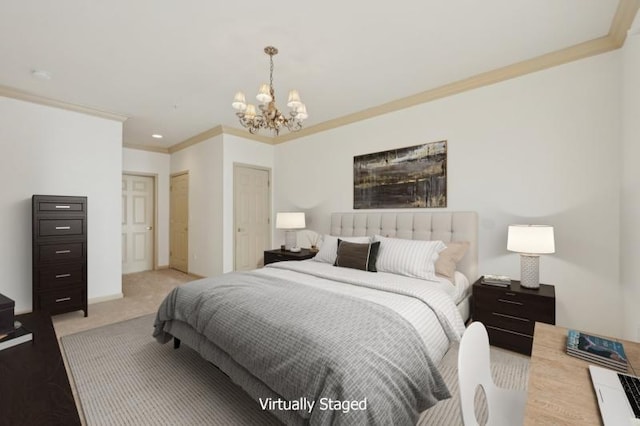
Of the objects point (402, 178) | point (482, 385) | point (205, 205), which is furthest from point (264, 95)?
point (205, 205)

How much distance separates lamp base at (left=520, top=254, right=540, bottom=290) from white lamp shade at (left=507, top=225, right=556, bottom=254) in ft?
0.67

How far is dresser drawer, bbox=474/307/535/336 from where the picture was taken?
Result: 7.68ft

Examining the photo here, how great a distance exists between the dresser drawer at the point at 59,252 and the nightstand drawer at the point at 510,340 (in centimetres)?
451

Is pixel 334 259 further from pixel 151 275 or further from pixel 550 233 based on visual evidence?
pixel 151 275

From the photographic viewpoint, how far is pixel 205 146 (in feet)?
16.3

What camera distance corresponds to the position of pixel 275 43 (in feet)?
7.73

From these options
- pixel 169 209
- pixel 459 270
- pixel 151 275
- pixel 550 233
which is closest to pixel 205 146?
pixel 169 209

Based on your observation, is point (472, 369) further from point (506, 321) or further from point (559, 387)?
point (506, 321)

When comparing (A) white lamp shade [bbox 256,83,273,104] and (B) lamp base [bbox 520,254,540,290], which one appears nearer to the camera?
(A) white lamp shade [bbox 256,83,273,104]

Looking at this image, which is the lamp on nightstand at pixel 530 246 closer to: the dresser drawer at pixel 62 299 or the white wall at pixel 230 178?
the white wall at pixel 230 178

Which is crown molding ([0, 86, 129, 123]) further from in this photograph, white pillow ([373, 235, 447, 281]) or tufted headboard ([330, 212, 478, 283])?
white pillow ([373, 235, 447, 281])

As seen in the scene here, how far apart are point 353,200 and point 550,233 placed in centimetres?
223

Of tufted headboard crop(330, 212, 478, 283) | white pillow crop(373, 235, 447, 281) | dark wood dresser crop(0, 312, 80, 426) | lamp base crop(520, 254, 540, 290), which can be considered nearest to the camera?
dark wood dresser crop(0, 312, 80, 426)

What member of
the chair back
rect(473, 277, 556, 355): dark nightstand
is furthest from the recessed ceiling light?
rect(473, 277, 556, 355): dark nightstand
